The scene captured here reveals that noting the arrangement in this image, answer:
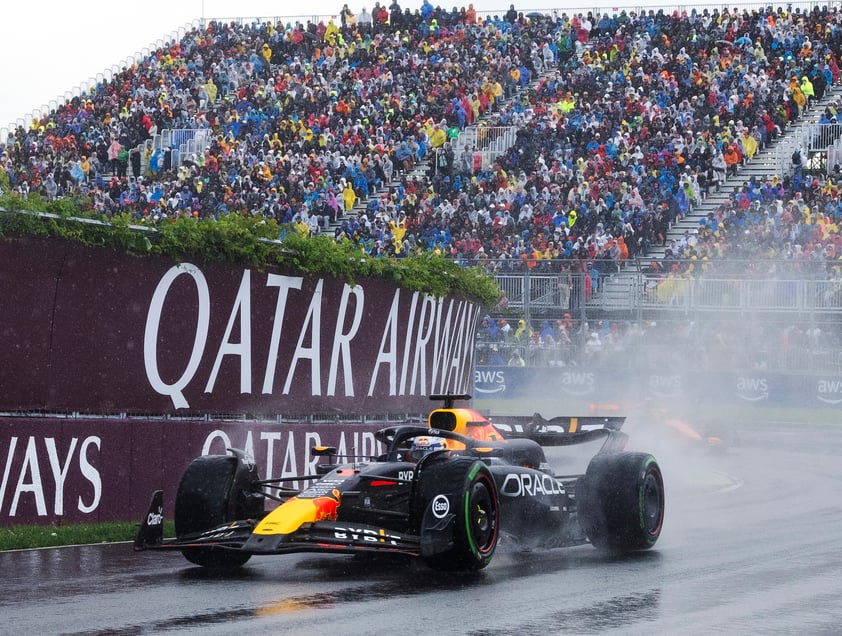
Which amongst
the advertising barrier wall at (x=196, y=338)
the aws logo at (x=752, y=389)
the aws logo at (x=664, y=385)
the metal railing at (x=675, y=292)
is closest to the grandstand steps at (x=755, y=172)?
the aws logo at (x=752, y=389)

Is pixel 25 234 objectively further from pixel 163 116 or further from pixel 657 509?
pixel 163 116

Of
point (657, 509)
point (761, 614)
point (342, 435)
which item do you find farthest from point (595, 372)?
point (761, 614)

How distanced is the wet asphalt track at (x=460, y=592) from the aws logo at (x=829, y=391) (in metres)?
17.7

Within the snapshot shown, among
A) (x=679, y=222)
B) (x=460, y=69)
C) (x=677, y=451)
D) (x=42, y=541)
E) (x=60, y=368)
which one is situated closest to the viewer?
(x=42, y=541)

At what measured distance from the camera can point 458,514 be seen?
30.1 ft

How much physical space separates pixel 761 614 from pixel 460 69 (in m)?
37.9

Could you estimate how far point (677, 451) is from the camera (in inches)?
945

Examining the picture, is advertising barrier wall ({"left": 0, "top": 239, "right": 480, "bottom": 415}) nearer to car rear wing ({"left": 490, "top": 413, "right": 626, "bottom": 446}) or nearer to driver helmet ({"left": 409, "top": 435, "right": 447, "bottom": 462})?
car rear wing ({"left": 490, "top": 413, "right": 626, "bottom": 446})

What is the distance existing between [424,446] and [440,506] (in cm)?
169

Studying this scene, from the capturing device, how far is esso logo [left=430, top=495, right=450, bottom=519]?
9.22 metres

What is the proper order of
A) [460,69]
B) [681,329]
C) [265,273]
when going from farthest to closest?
[460,69] < [681,329] < [265,273]

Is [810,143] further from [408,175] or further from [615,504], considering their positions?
[615,504]

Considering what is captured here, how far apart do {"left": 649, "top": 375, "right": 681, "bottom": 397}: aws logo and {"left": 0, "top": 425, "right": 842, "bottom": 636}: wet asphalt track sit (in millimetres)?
17422

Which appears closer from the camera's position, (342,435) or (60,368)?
(60,368)
